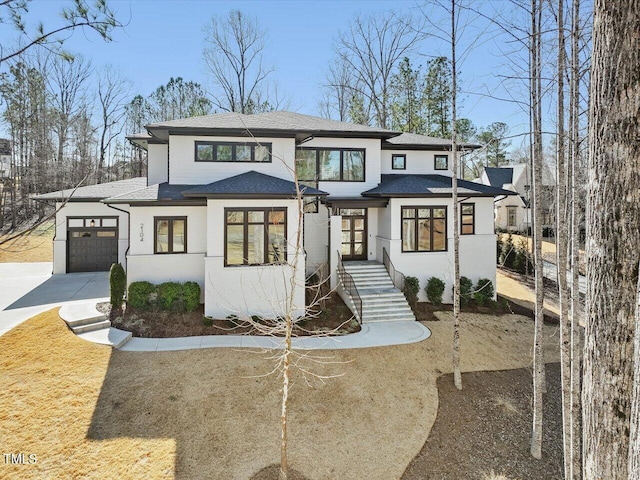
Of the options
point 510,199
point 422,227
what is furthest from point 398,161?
point 510,199

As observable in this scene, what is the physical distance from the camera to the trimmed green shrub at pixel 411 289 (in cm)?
1379

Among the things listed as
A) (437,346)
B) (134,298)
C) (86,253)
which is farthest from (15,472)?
(86,253)

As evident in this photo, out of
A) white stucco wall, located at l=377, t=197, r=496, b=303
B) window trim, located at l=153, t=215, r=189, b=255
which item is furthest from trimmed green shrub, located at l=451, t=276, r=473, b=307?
window trim, located at l=153, t=215, r=189, b=255

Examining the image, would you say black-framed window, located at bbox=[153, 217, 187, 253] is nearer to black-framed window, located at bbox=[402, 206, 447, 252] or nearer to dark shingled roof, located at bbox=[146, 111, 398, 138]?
dark shingled roof, located at bbox=[146, 111, 398, 138]

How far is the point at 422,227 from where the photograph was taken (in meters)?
14.8

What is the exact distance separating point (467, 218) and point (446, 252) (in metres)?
2.21

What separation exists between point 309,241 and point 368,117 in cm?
1826

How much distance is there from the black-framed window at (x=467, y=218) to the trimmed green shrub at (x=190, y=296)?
37.4ft

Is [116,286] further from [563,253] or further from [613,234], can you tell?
[613,234]

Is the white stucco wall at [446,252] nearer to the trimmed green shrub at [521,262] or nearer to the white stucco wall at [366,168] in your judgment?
the white stucco wall at [366,168]

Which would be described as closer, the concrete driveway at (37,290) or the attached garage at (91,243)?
the concrete driveway at (37,290)

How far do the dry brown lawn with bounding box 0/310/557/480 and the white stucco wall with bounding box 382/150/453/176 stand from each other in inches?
396

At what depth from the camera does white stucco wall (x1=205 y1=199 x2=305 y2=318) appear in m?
11.7

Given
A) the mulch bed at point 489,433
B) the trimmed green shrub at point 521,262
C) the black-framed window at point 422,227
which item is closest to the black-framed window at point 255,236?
the black-framed window at point 422,227
